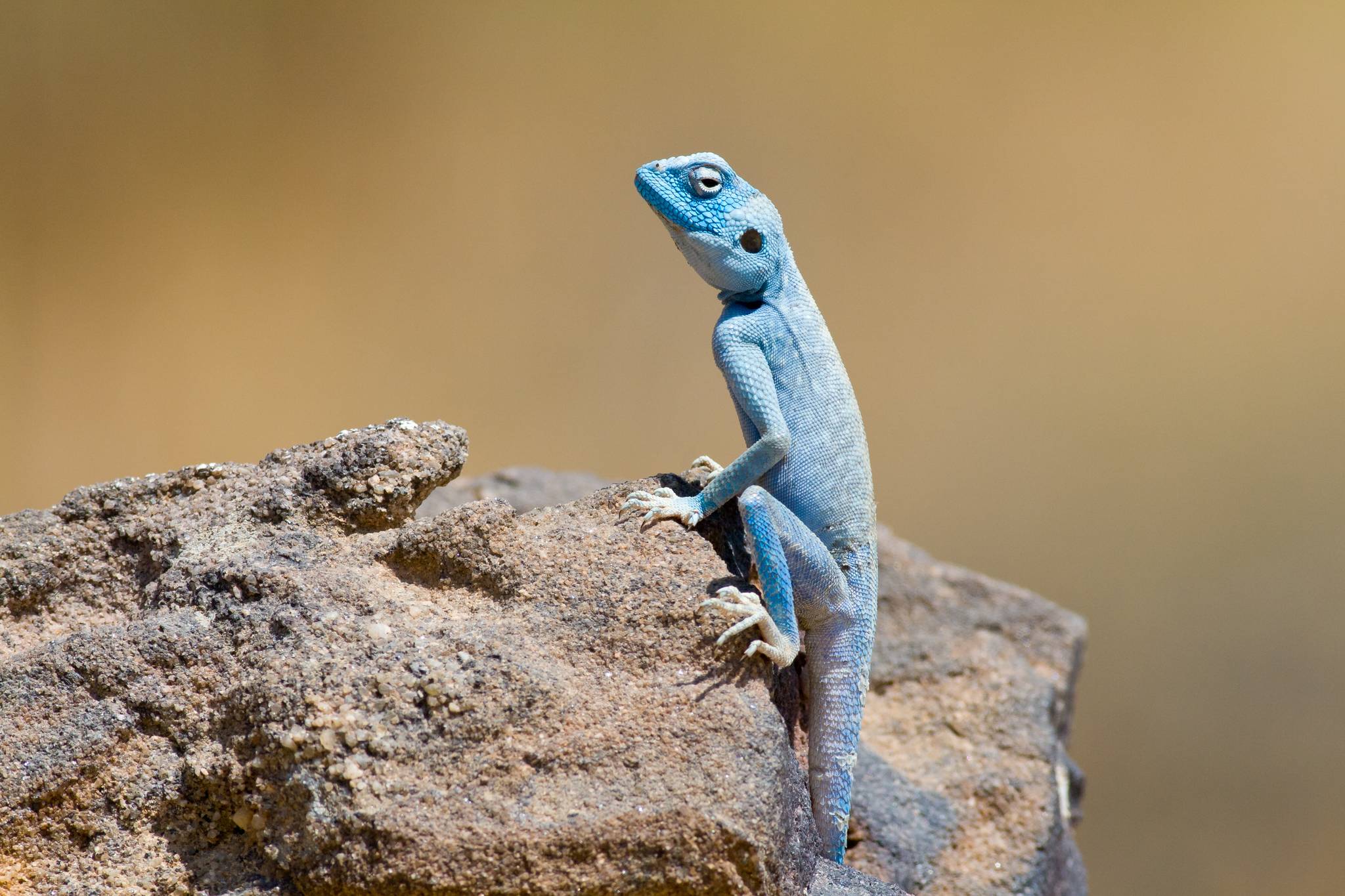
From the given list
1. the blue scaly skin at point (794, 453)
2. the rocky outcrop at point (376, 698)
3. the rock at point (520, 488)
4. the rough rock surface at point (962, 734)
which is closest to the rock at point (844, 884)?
the rocky outcrop at point (376, 698)

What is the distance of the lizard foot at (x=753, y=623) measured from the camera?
7.24 ft

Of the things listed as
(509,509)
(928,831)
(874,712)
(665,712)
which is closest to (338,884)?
(665,712)

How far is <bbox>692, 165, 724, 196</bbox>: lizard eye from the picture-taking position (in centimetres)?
268

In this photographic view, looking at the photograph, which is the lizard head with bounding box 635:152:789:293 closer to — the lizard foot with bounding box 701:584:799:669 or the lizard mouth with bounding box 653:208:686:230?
the lizard mouth with bounding box 653:208:686:230

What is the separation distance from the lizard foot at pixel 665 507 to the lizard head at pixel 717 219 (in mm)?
596

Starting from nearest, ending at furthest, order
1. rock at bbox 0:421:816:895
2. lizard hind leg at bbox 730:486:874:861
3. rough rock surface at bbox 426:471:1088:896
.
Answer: rock at bbox 0:421:816:895
lizard hind leg at bbox 730:486:874:861
rough rock surface at bbox 426:471:1088:896

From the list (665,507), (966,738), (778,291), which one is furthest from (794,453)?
(966,738)

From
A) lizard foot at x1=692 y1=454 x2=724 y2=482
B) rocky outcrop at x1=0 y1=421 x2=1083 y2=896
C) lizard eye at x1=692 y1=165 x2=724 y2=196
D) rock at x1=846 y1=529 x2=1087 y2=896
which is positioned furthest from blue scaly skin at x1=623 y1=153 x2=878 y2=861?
rock at x1=846 y1=529 x2=1087 y2=896

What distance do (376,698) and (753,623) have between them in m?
0.77

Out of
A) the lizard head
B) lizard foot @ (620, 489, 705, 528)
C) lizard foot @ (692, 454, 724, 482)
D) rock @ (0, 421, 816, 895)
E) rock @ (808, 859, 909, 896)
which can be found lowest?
rock @ (808, 859, 909, 896)

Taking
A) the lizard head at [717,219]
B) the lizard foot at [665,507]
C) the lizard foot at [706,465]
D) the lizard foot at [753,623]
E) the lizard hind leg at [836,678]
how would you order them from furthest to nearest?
the lizard foot at [706,465]
the lizard head at [717,219]
the lizard hind leg at [836,678]
the lizard foot at [665,507]
the lizard foot at [753,623]

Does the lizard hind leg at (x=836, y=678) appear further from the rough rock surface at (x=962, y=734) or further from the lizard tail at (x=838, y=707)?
the rough rock surface at (x=962, y=734)

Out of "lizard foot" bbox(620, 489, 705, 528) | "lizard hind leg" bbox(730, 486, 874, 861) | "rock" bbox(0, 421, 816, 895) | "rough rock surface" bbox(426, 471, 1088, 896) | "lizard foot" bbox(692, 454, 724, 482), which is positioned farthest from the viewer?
"rough rock surface" bbox(426, 471, 1088, 896)

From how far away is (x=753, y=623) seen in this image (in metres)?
2.22
